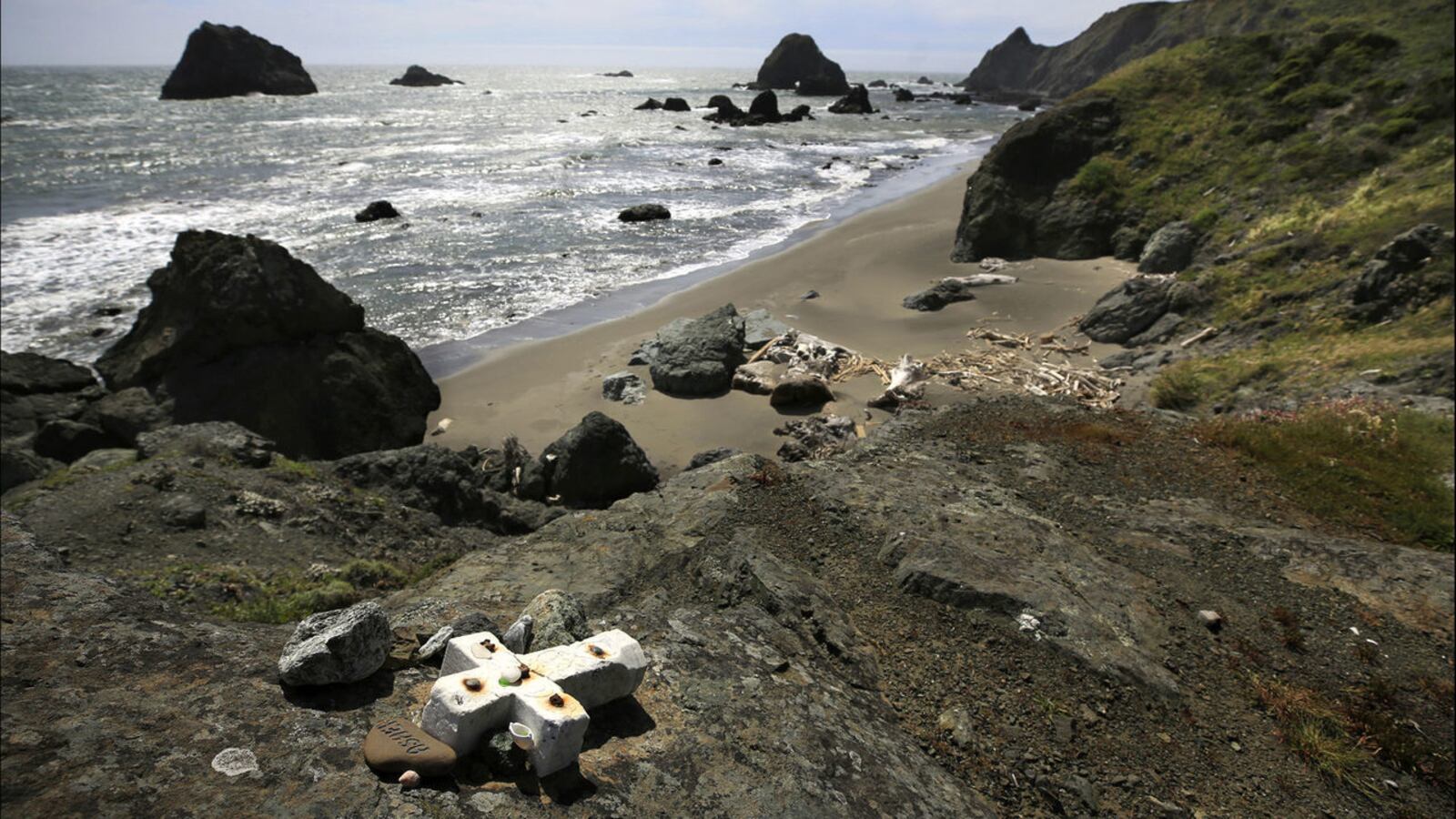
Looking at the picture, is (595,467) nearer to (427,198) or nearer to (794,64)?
(427,198)

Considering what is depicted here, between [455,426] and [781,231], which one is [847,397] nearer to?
[455,426]

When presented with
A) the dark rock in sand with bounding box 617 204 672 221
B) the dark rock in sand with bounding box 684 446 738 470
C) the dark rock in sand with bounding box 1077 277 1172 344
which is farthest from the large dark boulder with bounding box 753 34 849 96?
the dark rock in sand with bounding box 684 446 738 470

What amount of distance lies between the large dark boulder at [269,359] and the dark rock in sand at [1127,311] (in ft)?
51.6

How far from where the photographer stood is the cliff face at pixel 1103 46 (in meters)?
78.4

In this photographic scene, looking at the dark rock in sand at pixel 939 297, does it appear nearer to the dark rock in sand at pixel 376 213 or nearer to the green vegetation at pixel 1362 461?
the green vegetation at pixel 1362 461

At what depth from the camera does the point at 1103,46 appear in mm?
134750

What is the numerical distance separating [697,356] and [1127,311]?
35.1 feet

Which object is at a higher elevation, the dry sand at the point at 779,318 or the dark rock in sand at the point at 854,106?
the dark rock in sand at the point at 854,106

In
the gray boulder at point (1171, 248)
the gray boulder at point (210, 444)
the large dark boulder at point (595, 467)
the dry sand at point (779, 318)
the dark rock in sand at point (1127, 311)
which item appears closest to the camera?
the gray boulder at point (210, 444)

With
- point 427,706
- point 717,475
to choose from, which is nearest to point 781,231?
point 717,475

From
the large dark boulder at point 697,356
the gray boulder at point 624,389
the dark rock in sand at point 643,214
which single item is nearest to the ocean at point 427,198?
the dark rock in sand at point 643,214

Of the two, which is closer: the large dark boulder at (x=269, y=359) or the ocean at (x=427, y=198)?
the large dark boulder at (x=269, y=359)

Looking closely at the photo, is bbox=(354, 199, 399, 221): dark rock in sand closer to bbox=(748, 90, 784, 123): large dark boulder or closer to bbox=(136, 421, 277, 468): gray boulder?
bbox=(136, 421, 277, 468): gray boulder

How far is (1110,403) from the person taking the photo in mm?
13773
